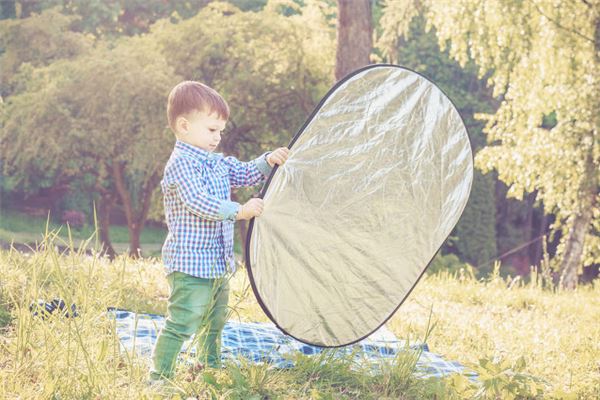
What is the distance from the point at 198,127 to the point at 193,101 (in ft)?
0.36

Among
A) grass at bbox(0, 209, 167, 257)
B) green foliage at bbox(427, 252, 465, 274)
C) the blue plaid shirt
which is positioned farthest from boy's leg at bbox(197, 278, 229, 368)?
grass at bbox(0, 209, 167, 257)

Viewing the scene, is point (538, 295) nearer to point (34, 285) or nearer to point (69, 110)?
point (34, 285)

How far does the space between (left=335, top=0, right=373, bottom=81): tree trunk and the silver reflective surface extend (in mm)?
5239

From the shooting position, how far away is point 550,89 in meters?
8.38

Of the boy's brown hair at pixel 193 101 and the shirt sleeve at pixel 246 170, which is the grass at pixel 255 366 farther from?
the boy's brown hair at pixel 193 101

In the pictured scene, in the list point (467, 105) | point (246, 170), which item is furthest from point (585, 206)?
point (467, 105)

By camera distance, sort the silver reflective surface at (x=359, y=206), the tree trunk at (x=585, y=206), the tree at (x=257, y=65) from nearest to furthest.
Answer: the silver reflective surface at (x=359, y=206)
the tree trunk at (x=585, y=206)
the tree at (x=257, y=65)

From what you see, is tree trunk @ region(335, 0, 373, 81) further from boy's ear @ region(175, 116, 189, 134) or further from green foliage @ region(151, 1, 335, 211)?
green foliage @ region(151, 1, 335, 211)

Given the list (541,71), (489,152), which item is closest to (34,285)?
(541,71)

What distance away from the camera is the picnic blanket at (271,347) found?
3186 millimetres

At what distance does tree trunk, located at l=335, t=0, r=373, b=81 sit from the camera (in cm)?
839

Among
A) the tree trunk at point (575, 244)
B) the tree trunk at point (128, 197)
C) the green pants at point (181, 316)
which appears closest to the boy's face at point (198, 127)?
the green pants at point (181, 316)

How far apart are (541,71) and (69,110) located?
10.1 metres

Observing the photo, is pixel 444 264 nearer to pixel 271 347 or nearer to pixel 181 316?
pixel 271 347
